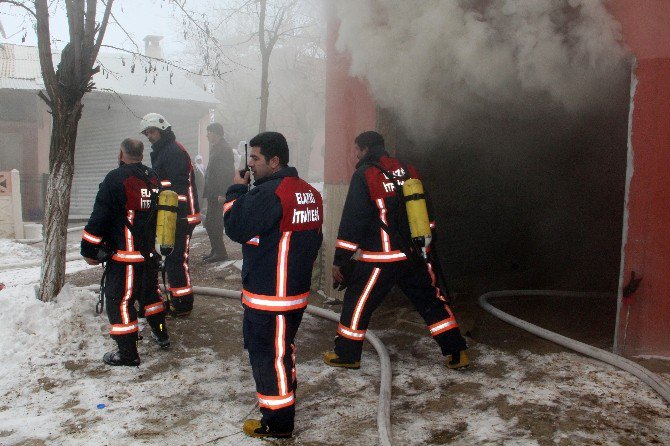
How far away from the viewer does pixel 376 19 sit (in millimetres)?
5570

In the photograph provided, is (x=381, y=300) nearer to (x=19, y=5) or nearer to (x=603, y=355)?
(x=603, y=355)

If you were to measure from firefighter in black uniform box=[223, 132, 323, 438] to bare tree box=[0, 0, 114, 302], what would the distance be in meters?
2.83

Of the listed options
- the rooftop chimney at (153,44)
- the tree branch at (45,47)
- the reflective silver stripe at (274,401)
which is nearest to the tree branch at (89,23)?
the tree branch at (45,47)

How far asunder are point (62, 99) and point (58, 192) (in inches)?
34.2

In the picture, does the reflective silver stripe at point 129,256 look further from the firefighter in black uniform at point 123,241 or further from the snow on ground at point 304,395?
the snow on ground at point 304,395

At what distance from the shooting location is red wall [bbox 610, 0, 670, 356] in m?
4.32

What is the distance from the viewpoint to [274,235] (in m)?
3.20

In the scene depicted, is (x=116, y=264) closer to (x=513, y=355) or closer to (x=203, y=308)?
(x=203, y=308)

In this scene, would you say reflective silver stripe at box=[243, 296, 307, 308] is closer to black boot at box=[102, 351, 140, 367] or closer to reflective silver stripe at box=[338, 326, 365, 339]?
reflective silver stripe at box=[338, 326, 365, 339]

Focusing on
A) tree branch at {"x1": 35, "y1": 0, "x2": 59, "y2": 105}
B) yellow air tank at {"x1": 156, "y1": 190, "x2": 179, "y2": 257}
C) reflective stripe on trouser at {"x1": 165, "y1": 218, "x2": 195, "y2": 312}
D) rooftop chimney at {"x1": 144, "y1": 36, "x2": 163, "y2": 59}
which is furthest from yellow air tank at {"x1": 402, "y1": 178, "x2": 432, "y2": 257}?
Answer: rooftop chimney at {"x1": 144, "y1": 36, "x2": 163, "y2": 59}

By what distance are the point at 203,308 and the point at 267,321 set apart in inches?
122

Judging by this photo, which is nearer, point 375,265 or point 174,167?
point 375,265

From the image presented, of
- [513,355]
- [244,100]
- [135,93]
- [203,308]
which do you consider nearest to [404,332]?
[513,355]

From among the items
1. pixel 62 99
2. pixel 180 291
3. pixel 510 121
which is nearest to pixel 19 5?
pixel 62 99
